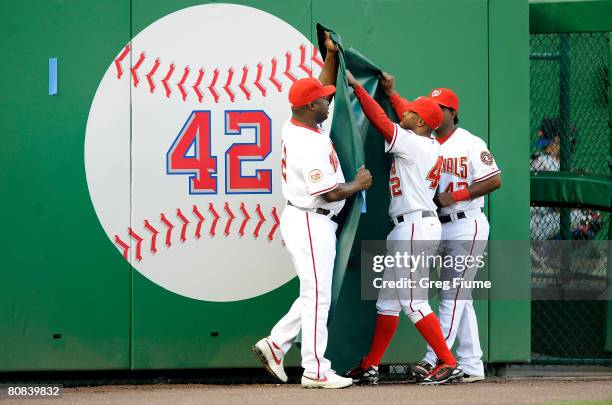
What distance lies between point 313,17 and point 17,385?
3078mm

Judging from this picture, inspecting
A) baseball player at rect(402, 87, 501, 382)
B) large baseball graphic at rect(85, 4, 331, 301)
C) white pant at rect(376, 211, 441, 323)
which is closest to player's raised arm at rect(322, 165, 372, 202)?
white pant at rect(376, 211, 441, 323)

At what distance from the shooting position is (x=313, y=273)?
596 centimetres

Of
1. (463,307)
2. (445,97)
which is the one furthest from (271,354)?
(445,97)

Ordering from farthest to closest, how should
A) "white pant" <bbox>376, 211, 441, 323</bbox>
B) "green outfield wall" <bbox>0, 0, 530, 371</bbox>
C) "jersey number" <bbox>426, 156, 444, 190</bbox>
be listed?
1. "green outfield wall" <bbox>0, 0, 530, 371</bbox>
2. "jersey number" <bbox>426, 156, 444, 190</bbox>
3. "white pant" <bbox>376, 211, 441, 323</bbox>

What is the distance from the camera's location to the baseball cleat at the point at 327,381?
19.6ft

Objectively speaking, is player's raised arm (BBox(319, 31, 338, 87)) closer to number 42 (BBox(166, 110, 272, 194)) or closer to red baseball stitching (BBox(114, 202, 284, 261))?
number 42 (BBox(166, 110, 272, 194))

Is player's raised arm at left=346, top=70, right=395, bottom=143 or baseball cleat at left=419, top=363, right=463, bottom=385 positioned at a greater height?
player's raised arm at left=346, top=70, right=395, bottom=143

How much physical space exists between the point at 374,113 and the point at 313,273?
1.00 meters

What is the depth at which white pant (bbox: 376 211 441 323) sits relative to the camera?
20.3 feet

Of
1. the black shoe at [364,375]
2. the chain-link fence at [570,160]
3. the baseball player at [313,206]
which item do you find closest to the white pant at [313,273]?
the baseball player at [313,206]

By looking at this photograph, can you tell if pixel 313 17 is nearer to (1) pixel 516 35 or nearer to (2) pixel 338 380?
(1) pixel 516 35

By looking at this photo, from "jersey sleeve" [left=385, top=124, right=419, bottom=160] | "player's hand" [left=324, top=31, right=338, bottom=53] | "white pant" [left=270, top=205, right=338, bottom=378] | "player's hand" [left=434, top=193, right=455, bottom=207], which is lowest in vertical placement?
"white pant" [left=270, top=205, right=338, bottom=378]

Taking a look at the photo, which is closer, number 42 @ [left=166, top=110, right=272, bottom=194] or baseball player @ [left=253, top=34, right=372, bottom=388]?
baseball player @ [left=253, top=34, right=372, bottom=388]

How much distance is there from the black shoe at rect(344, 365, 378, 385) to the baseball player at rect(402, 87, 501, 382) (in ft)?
1.00
